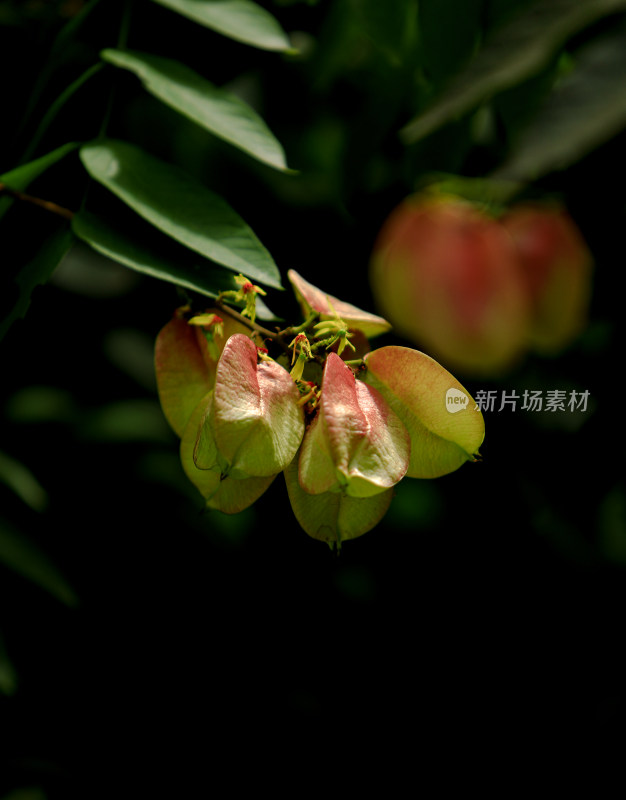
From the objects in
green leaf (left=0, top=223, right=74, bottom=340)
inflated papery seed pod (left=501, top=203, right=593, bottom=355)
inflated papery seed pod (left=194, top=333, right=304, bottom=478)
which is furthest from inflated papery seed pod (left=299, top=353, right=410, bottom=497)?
green leaf (left=0, top=223, right=74, bottom=340)

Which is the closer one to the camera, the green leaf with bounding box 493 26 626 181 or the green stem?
the green leaf with bounding box 493 26 626 181

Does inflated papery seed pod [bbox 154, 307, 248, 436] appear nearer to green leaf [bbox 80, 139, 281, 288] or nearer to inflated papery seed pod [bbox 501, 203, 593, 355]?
green leaf [bbox 80, 139, 281, 288]

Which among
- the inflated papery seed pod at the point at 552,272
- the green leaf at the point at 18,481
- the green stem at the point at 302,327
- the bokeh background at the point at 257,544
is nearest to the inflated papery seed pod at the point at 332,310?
the green stem at the point at 302,327

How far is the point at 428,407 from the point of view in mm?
452

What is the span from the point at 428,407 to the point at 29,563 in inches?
20.2

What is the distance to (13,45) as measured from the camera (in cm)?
84

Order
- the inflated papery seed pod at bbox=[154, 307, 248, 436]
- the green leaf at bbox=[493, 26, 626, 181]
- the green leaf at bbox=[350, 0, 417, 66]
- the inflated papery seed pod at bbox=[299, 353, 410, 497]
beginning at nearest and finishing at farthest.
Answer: the green leaf at bbox=[493, 26, 626, 181]
the inflated papery seed pod at bbox=[299, 353, 410, 497]
the inflated papery seed pod at bbox=[154, 307, 248, 436]
the green leaf at bbox=[350, 0, 417, 66]

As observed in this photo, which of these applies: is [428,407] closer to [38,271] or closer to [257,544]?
[38,271]

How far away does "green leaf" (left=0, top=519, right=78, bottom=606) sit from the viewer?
2.40 feet

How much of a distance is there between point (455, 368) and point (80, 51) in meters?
0.71

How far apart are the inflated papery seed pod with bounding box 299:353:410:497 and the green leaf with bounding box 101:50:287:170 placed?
207mm

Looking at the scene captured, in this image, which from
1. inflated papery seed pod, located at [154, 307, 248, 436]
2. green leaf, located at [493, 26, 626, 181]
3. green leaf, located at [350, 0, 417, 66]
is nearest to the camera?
green leaf, located at [493, 26, 626, 181]

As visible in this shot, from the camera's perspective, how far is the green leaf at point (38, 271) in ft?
1.59

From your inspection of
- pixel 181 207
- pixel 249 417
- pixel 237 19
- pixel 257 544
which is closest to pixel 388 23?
pixel 237 19
